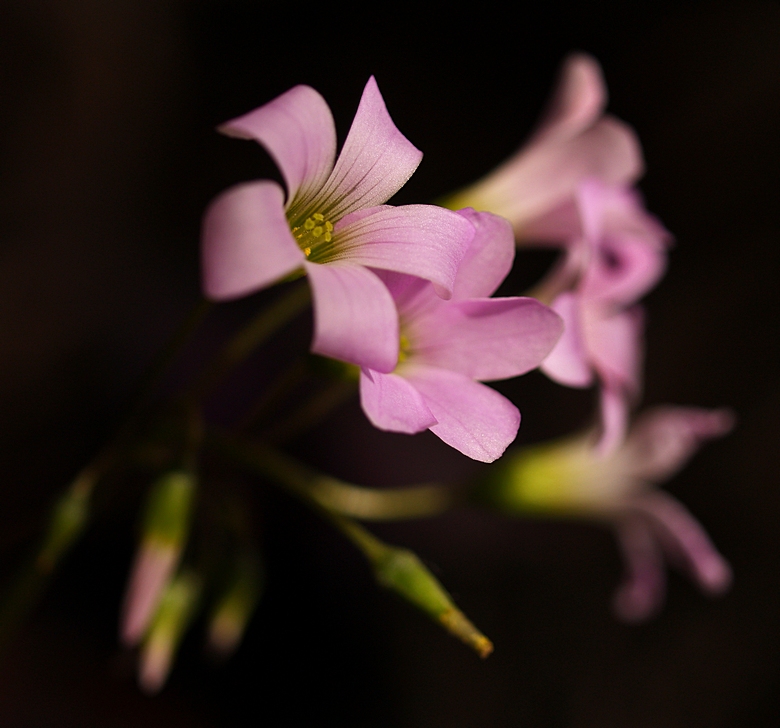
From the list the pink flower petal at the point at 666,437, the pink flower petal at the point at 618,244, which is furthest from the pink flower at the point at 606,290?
the pink flower petal at the point at 666,437

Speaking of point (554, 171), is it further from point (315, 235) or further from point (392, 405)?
point (392, 405)

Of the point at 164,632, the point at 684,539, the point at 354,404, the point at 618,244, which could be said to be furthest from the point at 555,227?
the point at 354,404

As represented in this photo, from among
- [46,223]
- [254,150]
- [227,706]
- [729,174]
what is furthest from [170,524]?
[729,174]

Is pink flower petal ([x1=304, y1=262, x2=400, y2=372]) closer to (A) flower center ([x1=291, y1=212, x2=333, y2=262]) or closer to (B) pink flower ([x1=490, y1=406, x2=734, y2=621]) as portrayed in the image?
(A) flower center ([x1=291, y1=212, x2=333, y2=262])

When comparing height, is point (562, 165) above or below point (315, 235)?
below

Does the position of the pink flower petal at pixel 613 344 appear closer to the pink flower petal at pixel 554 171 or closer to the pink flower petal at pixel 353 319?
the pink flower petal at pixel 554 171

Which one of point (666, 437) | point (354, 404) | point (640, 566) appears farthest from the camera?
point (354, 404)

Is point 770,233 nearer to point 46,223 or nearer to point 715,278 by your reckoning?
point 715,278

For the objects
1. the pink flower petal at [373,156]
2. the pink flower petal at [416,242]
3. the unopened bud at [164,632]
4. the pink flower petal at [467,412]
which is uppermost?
the pink flower petal at [373,156]
